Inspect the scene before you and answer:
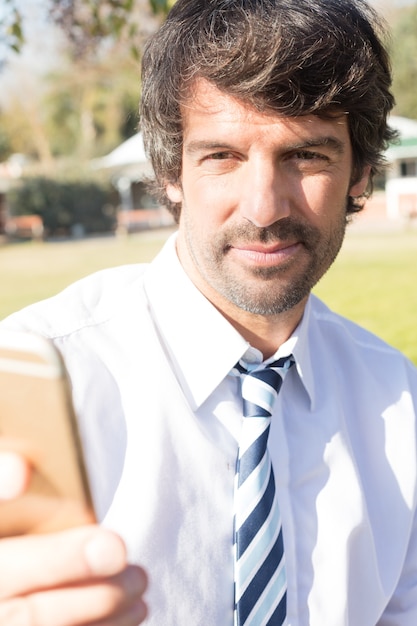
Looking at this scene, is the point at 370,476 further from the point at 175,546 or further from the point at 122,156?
the point at 122,156

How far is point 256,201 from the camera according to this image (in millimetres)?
1882

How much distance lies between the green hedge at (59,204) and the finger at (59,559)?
31.8m

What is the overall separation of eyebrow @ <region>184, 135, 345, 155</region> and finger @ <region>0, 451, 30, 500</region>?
138 cm

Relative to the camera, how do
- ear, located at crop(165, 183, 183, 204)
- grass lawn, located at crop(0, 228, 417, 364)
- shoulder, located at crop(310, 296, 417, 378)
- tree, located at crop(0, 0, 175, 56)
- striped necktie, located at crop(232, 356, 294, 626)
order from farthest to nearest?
grass lawn, located at crop(0, 228, 417, 364), tree, located at crop(0, 0, 175, 56), ear, located at crop(165, 183, 183, 204), shoulder, located at crop(310, 296, 417, 378), striped necktie, located at crop(232, 356, 294, 626)

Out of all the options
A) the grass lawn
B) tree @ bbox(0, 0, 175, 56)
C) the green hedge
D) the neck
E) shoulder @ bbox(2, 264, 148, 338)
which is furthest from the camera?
the green hedge

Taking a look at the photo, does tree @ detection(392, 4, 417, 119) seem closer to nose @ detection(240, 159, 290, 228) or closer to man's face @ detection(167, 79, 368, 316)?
man's face @ detection(167, 79, 368, 316)

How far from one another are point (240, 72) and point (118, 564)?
62.2 inches

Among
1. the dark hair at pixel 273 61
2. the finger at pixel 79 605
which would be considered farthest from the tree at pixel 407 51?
the finger at pixel 79 605

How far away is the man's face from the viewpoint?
75.5 inches

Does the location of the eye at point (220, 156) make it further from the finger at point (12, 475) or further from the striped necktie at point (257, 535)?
the finger at point (12, 475)

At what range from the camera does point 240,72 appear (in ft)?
6.51

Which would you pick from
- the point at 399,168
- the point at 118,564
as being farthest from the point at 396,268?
the point at 399,168

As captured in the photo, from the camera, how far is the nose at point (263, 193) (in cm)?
188

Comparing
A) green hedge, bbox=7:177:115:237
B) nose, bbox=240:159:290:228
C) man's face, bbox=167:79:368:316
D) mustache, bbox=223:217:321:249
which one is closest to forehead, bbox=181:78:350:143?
man's face, bbox=167:79:368:316
